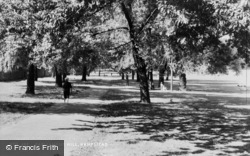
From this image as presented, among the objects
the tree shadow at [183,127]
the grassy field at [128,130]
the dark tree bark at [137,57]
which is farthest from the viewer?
the dark tree bark at [137,57]

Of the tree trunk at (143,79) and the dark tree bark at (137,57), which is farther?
the tree trunk at (143,79)

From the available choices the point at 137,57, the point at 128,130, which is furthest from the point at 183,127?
the point at 137,57

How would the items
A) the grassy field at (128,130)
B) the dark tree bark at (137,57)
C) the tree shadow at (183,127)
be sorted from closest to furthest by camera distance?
the grassy field at (128,130), the tree shadow at (183,127), the dark tree bark at (137,57)

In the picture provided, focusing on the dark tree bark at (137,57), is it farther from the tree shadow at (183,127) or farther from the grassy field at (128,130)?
the grassy field at (128,130)

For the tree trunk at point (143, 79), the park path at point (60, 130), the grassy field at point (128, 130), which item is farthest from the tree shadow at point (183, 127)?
the tree trunk at point (143, 79)

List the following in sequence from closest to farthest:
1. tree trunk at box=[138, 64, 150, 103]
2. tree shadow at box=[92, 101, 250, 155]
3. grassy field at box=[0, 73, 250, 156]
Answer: grassy field at box=[0, 73, 250, 156] → tree shadow at box=[92, 101, 250, 155] → tree trunk at box=[138, 64, 150, 103]

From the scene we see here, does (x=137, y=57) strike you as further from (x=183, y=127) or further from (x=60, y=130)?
(x=60, y=130)

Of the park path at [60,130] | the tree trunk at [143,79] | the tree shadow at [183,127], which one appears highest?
the tree trunk at [143,79]

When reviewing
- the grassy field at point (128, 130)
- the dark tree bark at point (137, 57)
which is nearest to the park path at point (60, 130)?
the grassy field at point (128, 130)

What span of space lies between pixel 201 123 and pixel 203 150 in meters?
5.69

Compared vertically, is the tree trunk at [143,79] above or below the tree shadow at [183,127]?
above

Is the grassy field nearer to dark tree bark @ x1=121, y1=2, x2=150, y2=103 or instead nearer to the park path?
the park path

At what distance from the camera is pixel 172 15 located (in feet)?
34.7

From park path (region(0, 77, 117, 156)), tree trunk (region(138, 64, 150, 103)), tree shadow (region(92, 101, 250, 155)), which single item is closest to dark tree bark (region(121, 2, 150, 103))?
tree trunk (region(138, 64, 150, 103))
